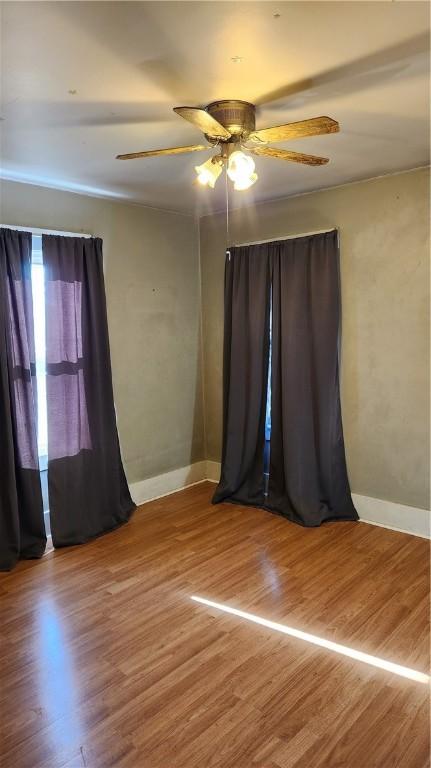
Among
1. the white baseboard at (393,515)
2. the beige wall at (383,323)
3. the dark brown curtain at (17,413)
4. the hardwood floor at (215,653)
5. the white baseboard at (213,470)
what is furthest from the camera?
the white baseboard at (213,470)

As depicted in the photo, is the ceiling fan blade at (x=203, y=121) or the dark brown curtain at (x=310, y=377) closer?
the ceiling fan blade at (x=203, y=121)

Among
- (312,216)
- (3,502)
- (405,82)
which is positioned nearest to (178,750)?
(3,502)

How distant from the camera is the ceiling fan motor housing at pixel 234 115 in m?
2.08

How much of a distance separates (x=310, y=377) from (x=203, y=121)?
2278 mm

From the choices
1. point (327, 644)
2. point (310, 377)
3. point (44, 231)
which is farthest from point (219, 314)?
point (327, 644)

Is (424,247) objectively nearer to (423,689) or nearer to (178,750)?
(423,689)

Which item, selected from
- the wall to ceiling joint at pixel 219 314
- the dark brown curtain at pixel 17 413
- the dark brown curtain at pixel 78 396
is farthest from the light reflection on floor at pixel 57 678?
the wall to ceiling joint at pixel 219 314

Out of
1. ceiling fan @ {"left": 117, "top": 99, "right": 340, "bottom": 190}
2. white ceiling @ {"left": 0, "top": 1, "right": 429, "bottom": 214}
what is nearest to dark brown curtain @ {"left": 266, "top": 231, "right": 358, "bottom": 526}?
white ceiling @ {"left": 0, "top": 1, "right": 429, "bottom": 214}

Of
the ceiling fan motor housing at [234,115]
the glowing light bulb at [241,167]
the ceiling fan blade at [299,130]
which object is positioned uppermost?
the ceiling fan motor housing at [234,115]

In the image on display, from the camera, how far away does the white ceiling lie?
4.95ft

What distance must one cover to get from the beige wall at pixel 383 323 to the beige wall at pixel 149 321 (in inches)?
41.5

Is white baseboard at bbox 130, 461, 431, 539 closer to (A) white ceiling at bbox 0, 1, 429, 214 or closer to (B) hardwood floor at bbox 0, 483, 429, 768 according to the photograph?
(B) hardwood floor at bbox 0, 483, 429, 768

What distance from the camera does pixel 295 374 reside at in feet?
12.3

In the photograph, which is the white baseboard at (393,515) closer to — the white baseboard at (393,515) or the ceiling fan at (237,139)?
the white baseboard at (393,515)
